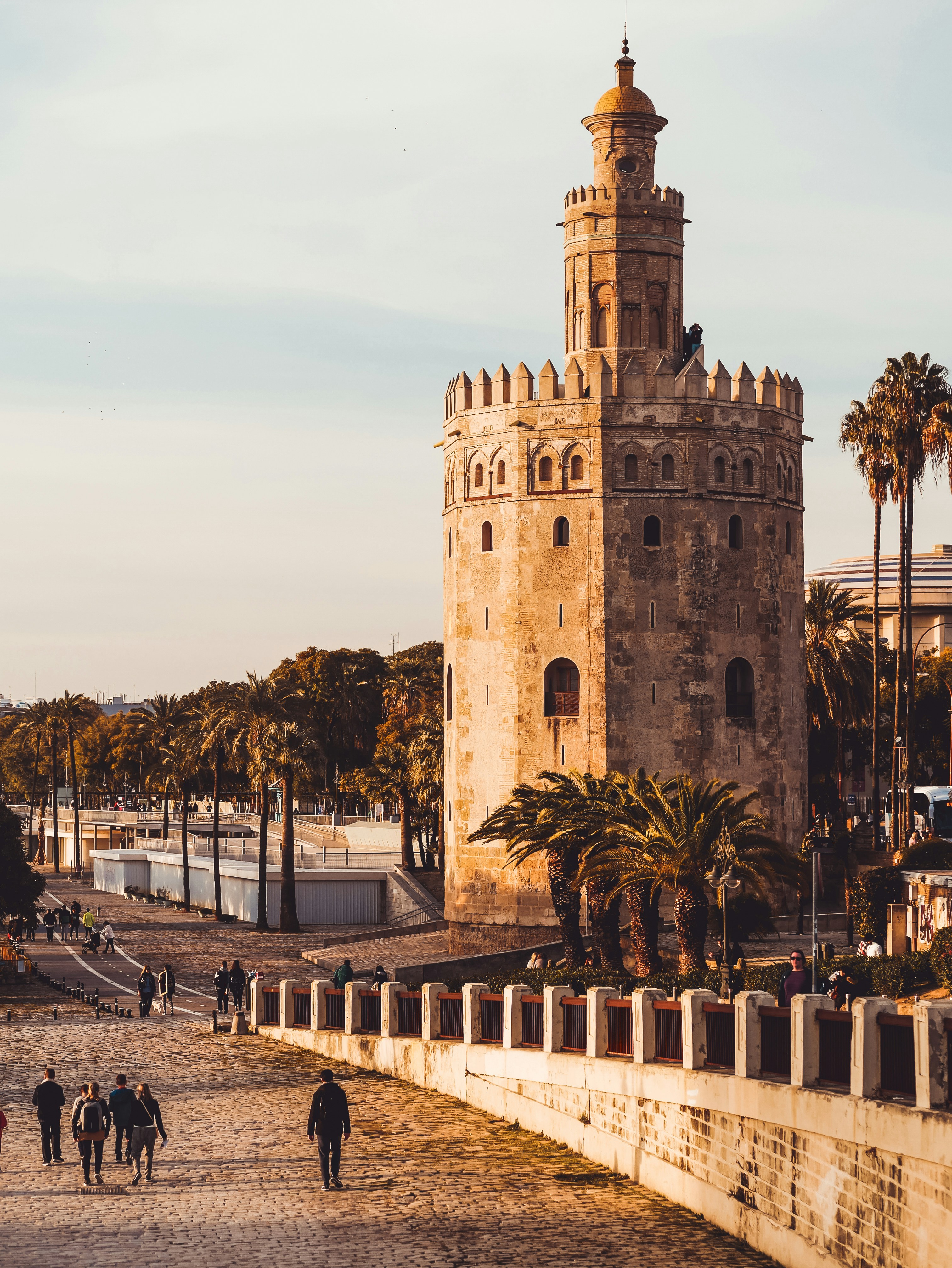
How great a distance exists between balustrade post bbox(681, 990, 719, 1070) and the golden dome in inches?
1371

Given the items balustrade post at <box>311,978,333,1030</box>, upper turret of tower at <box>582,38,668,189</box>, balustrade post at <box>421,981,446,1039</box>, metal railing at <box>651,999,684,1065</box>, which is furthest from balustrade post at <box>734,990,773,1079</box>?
upper turret of tower at <box>582,38,668,189</box>

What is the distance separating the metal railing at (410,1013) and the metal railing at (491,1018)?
2029 millimetres

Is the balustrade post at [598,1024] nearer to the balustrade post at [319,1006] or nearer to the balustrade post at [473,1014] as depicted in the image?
the balustrade post at [473,1014]

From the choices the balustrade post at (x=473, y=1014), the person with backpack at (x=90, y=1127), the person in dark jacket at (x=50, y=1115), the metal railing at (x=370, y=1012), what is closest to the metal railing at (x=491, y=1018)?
the balustrade post at (x=473, y=1014)

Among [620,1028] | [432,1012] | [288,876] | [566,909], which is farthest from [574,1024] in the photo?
[288,876]

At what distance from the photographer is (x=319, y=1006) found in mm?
30891

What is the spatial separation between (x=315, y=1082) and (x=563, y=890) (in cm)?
1105

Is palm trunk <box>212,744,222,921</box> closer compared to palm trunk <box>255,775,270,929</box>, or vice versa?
palm trunk <box>255,775,270,929</box>

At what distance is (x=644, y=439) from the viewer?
46.2m

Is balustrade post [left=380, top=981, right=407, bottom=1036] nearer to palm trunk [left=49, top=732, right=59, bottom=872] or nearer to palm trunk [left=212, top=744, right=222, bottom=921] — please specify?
palm trunk [left=212, top=744, right=222, bottom=921]

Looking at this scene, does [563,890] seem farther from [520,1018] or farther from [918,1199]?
[918,1199]

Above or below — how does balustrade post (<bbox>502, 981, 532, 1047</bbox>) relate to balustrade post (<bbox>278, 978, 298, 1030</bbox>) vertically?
above

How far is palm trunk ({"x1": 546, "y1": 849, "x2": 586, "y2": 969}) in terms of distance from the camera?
37156 mm

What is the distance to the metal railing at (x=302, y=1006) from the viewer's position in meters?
31.6
